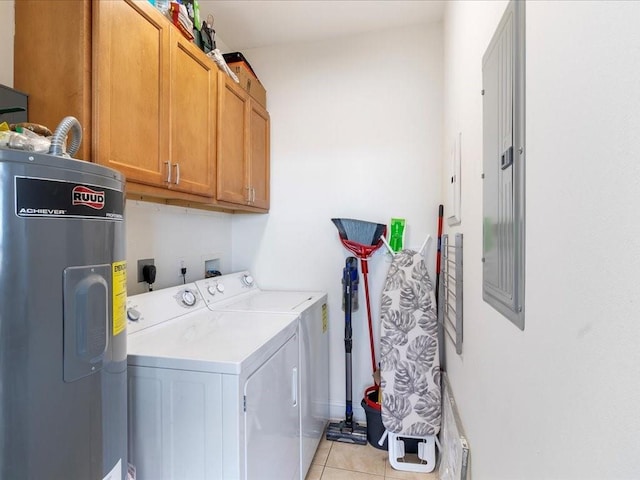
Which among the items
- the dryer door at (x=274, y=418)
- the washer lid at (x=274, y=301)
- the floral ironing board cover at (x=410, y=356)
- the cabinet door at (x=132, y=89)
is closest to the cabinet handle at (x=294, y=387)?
the dryer door at (x=274, y=418)

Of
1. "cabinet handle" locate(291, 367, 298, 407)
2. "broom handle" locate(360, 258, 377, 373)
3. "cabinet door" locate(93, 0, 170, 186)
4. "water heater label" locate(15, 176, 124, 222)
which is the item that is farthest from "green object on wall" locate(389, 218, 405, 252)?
"water heater label" locate(15, 176, 124, 222)

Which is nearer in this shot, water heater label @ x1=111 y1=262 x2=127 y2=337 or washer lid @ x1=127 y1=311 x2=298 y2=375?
water heater label @ x1=111 y1=262 x2=127 y2=337

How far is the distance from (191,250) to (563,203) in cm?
208

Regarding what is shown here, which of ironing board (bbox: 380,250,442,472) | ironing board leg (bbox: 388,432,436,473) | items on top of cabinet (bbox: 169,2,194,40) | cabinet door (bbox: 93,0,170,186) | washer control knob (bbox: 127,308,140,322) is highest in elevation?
items on top of cabinet (bbox: 169,2,194,40)

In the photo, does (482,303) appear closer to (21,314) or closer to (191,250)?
(21,314)

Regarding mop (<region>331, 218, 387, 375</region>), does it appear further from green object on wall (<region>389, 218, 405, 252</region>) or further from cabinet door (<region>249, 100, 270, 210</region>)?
cabinet door (<region>249, 100, 270, 210</region>)

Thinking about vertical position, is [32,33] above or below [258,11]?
below

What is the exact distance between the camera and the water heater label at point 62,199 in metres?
0.66

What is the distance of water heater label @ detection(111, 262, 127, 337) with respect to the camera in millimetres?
870

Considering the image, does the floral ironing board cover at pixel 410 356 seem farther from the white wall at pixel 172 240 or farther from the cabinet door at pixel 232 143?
the white wall at pixel 172 240

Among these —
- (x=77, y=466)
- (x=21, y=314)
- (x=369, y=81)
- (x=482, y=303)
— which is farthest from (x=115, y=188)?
(x=369, y=81)

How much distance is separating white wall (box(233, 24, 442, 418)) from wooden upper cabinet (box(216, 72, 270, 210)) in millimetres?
155

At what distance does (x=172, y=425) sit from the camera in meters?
1.09

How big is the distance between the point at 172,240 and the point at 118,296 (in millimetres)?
1183
